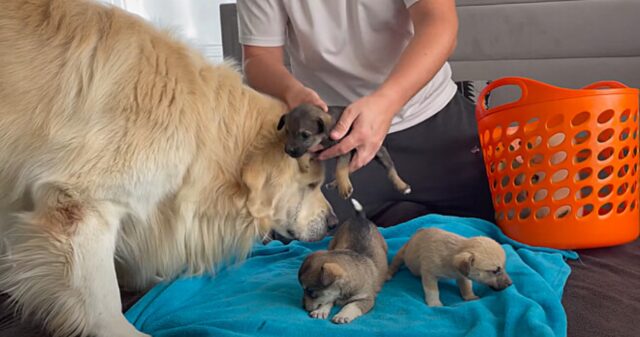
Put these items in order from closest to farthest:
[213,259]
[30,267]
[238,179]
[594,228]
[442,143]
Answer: [30,267] < [238,179] < [213,259] < [594,228] < [442,143]

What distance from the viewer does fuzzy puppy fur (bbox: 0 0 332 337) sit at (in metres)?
1.27

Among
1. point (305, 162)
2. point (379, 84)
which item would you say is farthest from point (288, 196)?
point (379, 84)

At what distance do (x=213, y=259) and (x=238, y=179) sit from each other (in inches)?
11.5

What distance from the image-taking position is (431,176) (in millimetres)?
2148

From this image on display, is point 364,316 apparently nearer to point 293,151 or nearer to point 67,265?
point 293,151

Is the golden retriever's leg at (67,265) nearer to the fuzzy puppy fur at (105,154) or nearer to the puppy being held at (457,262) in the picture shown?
the fuzzy puppy fur at (105,154)

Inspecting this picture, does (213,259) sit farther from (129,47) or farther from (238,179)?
(129,47)

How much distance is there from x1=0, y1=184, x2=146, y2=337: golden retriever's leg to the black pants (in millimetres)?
975

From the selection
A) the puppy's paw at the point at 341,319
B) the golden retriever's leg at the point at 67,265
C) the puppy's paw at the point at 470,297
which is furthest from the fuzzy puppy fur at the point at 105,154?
the puppy's paw at the point at 470,297

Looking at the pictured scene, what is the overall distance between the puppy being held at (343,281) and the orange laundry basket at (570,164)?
0.57 metres

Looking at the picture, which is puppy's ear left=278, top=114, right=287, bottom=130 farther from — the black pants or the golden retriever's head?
the black pants

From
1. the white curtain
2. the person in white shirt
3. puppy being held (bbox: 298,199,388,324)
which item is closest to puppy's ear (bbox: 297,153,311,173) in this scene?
puppy being held (bbox: 298,199,388,324)

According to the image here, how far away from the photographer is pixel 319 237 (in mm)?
1651

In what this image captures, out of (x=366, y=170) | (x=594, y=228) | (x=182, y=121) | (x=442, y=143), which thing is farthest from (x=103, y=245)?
(x=594, y=228)
